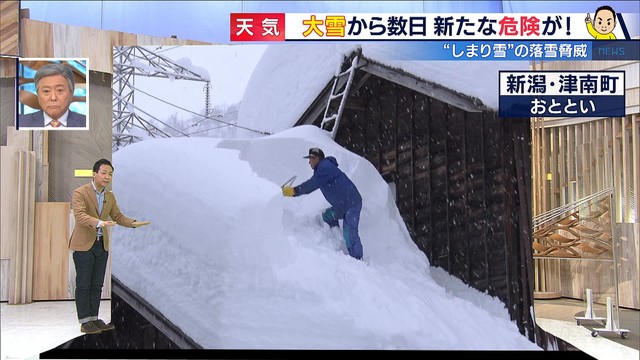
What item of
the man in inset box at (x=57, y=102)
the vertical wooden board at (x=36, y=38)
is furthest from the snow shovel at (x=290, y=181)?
the vertical wooden board at (x=36, y=38)

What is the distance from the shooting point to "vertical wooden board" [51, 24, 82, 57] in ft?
19.9

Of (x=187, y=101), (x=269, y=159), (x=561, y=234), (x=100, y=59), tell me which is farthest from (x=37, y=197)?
(x=561, y=234)

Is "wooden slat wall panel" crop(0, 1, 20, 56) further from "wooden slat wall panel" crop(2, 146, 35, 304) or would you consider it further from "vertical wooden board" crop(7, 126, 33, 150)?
"wooden slat wall panel" crop(2, 146, 35, 304)

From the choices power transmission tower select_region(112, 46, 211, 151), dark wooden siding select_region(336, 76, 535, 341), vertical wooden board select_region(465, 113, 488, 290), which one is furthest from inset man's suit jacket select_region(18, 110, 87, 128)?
vertical wooden board select_region(465, 113, 488, 290)

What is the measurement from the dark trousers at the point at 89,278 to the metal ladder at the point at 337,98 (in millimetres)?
1725

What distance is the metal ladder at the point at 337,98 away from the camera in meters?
4.07

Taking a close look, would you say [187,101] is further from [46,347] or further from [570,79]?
[570,79]

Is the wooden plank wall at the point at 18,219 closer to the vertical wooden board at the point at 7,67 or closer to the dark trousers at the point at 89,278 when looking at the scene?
the vertical wooden board at the point at 7,67

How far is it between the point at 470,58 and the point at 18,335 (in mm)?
3919

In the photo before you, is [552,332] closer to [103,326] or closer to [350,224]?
[350,224]

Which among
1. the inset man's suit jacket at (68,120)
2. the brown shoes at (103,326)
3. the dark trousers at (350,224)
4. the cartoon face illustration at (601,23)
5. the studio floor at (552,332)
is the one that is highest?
the cartoon face illustration at (601,23)

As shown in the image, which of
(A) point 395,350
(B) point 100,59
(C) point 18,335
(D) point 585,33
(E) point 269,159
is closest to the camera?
(A) point 395,350

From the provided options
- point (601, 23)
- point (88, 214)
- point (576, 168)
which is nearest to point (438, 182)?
point (576, 168)

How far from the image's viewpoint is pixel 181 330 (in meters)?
3.96
